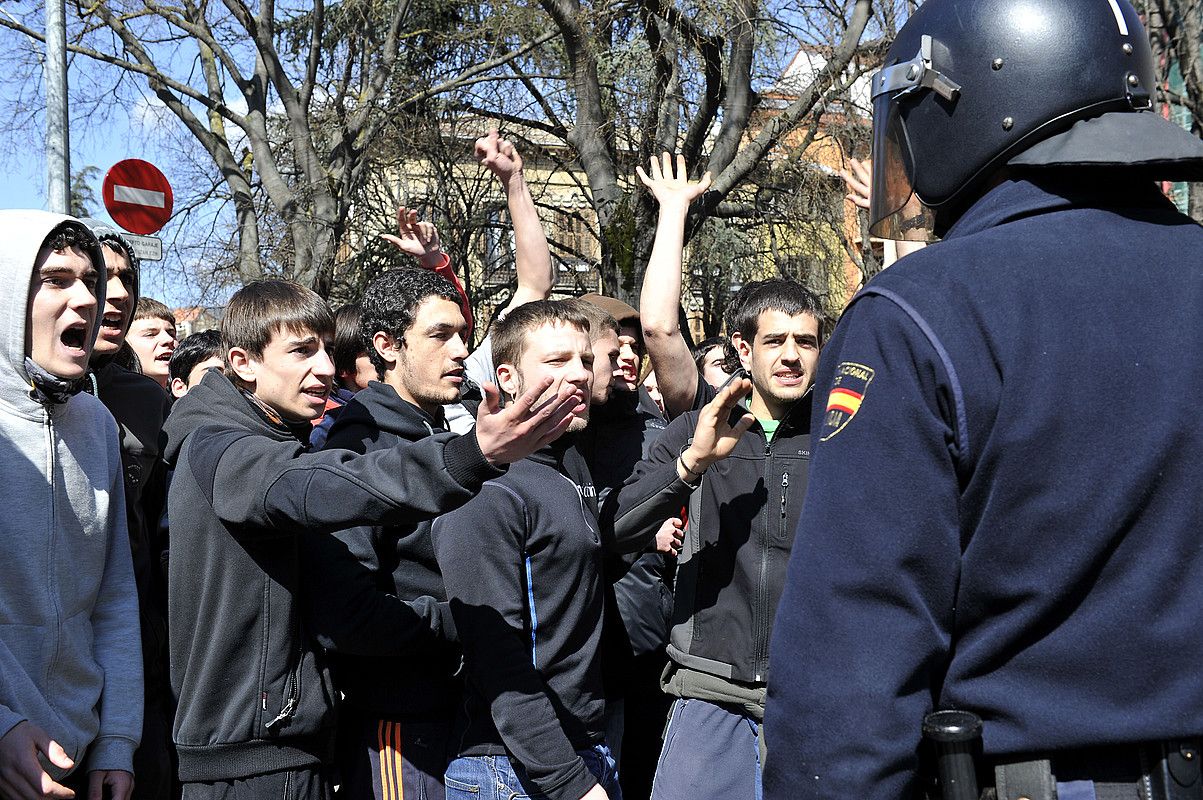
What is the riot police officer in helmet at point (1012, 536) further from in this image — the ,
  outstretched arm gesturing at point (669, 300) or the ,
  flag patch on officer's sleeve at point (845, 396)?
the ,
  outstretched arm gesturing at point (669, 300)

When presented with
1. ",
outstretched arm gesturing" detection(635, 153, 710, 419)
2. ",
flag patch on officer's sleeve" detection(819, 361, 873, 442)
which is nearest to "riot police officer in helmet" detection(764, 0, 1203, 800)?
",
  flag patch on officer's sleeve" detection(819, 361, 873, 442)

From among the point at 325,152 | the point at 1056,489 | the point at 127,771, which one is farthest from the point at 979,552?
the point at 325,152

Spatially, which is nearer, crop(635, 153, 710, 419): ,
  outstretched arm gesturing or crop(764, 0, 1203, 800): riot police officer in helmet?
crop(764, 0, 1203, 800): riot police officer in helmet

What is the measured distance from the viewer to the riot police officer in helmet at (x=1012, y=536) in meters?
1.51

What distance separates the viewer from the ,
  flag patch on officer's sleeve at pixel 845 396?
1.59m

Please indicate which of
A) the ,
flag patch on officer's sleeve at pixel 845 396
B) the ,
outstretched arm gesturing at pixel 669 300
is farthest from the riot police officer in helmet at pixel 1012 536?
the ,
  outstretched arm gesturing at pixel 669 300

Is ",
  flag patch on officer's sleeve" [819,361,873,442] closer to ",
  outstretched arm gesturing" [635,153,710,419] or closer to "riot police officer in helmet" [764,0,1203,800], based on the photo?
"riot police officer in helmet" [764,0,1203,800]

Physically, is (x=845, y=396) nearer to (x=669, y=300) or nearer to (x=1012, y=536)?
(x=1012, y=536)

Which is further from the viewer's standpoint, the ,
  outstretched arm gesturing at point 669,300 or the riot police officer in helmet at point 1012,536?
the ,
  outstretched arm gesturing at point 669,300

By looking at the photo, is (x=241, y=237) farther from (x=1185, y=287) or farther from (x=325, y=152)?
(x=1185, y=287)

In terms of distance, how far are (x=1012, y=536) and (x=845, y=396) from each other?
0.97 feet

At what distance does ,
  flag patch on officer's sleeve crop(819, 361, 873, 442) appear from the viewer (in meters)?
1.59

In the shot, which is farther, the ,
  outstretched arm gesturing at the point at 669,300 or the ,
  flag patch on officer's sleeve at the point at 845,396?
the ,
  outstretched arm gesturing at the point at 669,300

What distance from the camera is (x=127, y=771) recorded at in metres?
2.84
